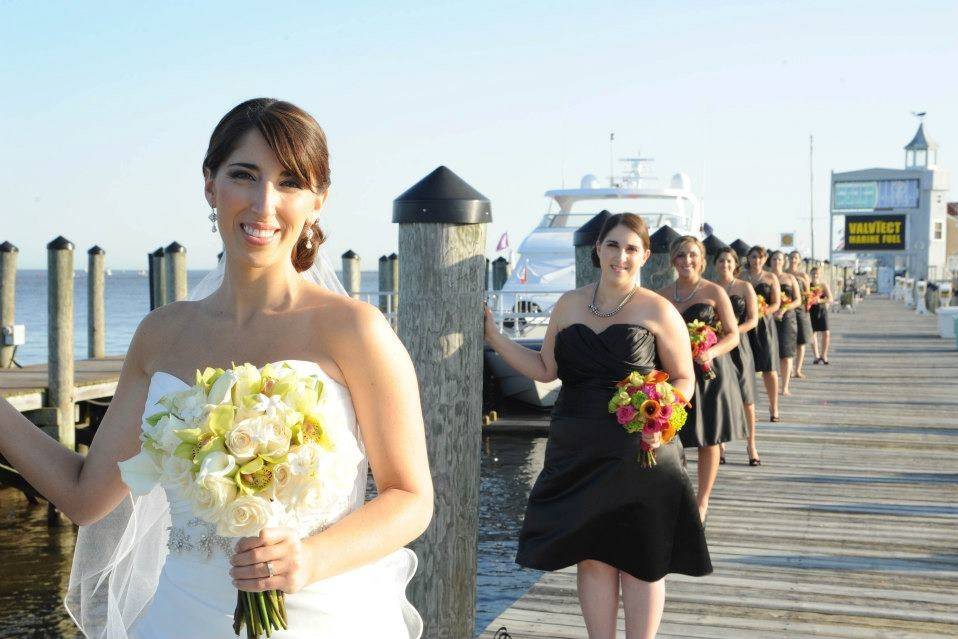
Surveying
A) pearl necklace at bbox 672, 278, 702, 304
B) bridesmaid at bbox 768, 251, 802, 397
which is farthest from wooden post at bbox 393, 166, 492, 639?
bridesmaid at bbox 768, 251, 802, 397

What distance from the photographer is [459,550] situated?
4.67 metres

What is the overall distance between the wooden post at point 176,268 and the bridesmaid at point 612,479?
1467cm

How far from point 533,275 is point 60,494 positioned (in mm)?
25133

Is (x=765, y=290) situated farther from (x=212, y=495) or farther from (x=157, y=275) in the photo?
(x=157, y=275)

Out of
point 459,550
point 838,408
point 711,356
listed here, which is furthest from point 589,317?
point 838,408

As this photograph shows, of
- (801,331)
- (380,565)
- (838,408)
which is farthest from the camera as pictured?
(801,331)

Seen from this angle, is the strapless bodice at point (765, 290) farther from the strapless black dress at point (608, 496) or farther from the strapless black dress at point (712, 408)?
the strapless black dress at point (608, 496)

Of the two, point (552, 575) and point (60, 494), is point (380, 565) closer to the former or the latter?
point (60, 494)

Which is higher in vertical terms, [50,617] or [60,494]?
[60,494]

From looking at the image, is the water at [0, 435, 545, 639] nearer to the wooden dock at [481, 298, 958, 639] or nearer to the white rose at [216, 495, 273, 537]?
the wooden dock at [481, 298, 958, 639]

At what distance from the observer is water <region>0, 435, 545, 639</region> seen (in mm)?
10383

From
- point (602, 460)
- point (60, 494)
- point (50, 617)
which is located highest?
point (60, 494)

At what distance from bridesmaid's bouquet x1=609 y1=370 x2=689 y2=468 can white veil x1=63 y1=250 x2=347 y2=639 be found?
6.58ft

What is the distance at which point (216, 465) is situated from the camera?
223cm
